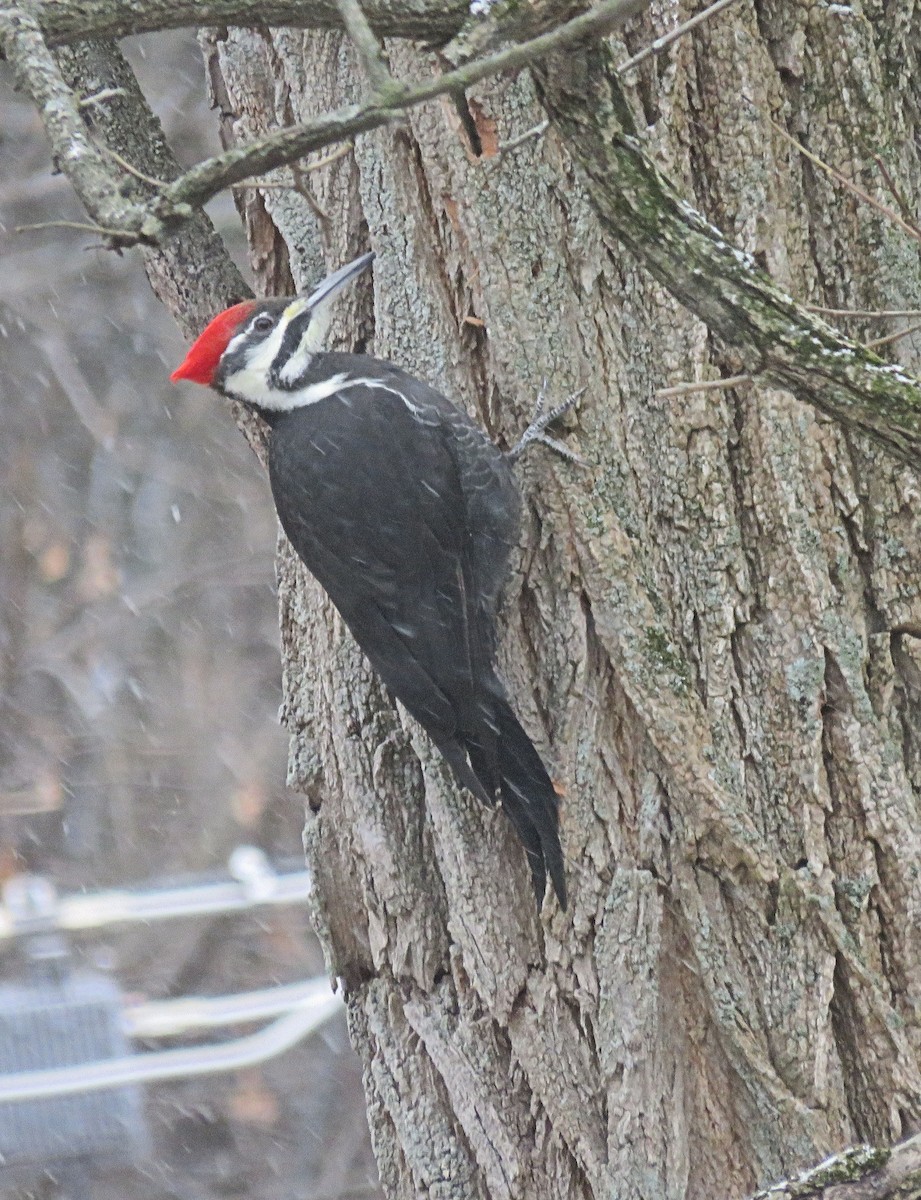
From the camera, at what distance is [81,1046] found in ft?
20.1

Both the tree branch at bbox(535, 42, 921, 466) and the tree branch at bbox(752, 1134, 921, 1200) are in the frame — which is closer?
the tree branch at bbox(752, 1134, 921, 1200)

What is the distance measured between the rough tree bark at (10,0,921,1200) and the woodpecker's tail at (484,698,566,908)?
0.03 m

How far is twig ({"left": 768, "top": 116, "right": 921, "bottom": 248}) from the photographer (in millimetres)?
1903

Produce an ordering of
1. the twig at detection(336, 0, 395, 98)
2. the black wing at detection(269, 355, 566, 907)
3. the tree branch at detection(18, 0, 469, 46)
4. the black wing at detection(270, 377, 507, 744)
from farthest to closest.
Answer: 1. the black wing at detection(270, 377, 507, 744)
2. the black wing at detection(269, 355, 566, 907)
3. the tree branch at detection(18, 0, 469, 46)
4. the twig at detection(336, 0, 395, 98)

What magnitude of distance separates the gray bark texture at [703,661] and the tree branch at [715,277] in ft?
2.53

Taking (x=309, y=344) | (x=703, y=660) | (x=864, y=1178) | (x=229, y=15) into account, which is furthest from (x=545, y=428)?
(x=864, y=1178)

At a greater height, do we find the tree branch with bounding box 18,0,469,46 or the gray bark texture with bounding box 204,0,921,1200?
the tree branch with bounding box 18,0,469,46

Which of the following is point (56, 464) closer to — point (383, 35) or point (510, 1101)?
point (510, 1101)

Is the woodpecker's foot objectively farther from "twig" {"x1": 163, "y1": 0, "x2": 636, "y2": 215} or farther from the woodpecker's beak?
"twig" {"x1": 163, "y1": 0, "x2": 636, "y2": 215}

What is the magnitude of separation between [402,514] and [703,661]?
72 cm

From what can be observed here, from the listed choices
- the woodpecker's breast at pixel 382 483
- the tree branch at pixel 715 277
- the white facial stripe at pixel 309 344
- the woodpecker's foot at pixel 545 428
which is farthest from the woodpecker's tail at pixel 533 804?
the tree branch at pixel 715 277

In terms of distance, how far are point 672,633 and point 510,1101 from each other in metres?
0.78

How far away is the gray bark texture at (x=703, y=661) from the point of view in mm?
2240

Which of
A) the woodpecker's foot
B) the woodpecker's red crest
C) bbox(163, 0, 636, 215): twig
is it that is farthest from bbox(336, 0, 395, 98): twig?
the woodpecker's red crest
